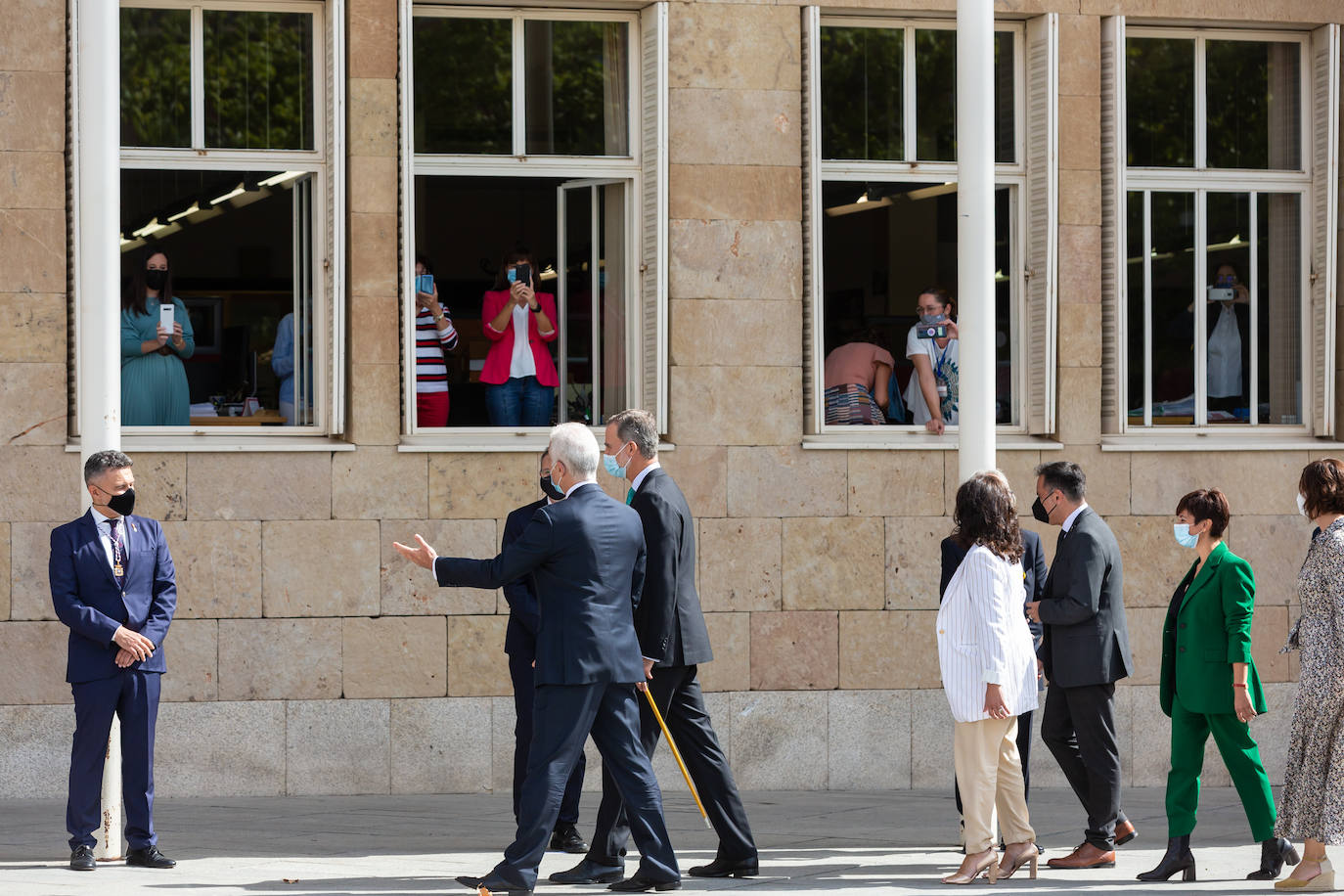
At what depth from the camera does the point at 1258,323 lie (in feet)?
42.5

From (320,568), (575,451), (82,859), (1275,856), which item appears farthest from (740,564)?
(82,859)

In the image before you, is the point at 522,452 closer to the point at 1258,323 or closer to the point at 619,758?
the point at 619,758

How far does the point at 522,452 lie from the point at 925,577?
2.80m

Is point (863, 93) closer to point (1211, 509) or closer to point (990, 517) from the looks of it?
point (1211, 509)

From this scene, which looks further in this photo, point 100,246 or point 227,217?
point 227,217

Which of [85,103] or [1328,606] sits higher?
[85,103]

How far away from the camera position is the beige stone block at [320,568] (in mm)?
11156

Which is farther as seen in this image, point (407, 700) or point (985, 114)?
point (407, 700)

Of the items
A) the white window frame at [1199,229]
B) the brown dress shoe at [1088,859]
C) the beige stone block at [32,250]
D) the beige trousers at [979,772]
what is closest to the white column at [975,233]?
the beige trousers at [979,772]

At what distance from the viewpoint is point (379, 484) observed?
11312 mm

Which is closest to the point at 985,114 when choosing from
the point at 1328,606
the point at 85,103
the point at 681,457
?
the point at 1328,606

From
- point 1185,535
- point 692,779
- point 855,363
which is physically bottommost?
point 692,779

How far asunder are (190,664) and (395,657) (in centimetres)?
125

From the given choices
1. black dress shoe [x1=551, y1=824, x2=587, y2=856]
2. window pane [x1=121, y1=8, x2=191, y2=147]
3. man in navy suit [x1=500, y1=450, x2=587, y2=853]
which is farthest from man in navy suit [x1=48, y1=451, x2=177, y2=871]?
window pane [x1=121, y1=8, x2=191, y2=147]
